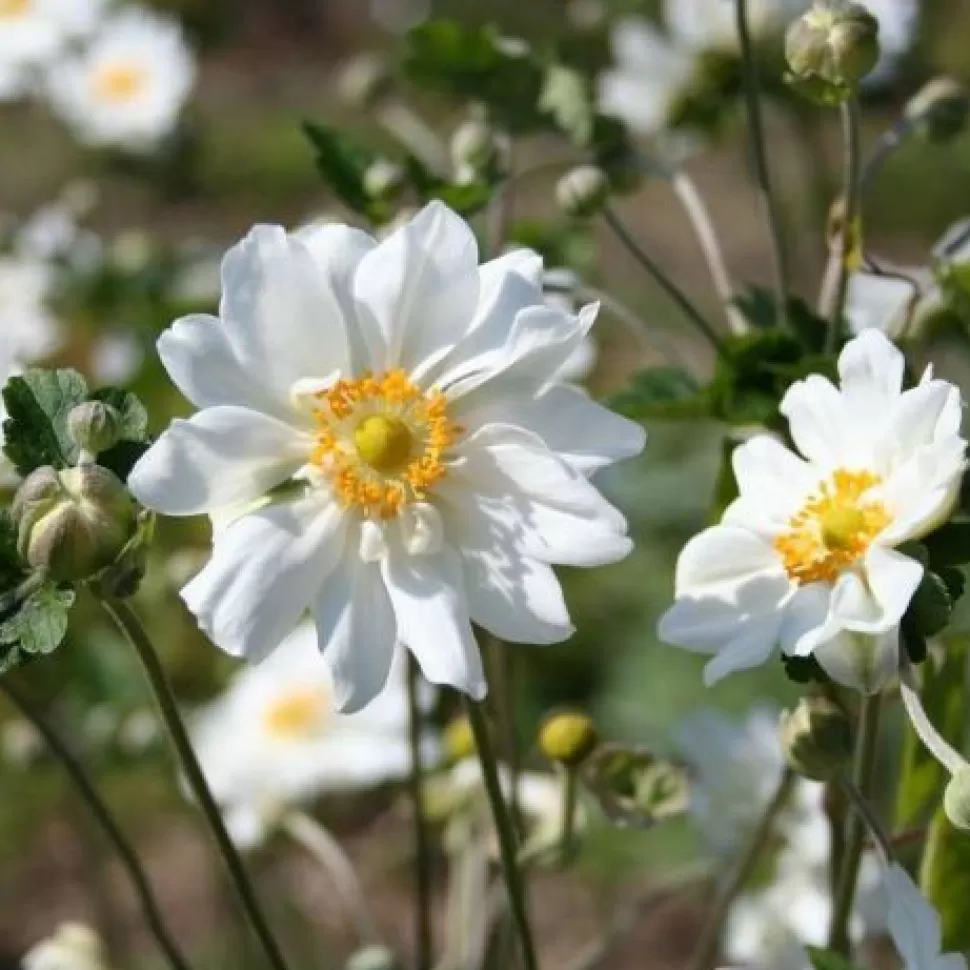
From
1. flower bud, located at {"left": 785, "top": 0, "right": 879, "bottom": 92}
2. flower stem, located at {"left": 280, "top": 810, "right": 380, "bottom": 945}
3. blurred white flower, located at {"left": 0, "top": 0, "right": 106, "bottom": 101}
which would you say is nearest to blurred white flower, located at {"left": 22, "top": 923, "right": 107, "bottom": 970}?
flower stem, located at {"left": 280, "top": 810, "right": 380, "bottom": 945}

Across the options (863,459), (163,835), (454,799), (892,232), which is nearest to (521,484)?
(863,459)

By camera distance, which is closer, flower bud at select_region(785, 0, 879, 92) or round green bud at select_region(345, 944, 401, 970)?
flower bud at select_region(785, 0, 879, 92)

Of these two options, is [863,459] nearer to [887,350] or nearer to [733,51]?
[887,350]

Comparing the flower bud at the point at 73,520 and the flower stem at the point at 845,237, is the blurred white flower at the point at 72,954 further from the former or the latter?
the flower stem at the point at 845,237

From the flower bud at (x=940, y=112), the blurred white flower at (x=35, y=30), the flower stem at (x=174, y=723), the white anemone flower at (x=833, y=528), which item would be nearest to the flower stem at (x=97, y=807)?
the flower stem at (x=174, y=723)

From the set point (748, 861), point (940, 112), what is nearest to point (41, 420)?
point (748, 861)

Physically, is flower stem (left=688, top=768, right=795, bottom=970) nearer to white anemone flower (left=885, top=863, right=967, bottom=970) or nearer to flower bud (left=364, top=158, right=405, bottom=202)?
white anemone flower (left=885, top=863, right=967, bottom=970)

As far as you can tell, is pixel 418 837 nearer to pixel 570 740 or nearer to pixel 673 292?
pixel 570 740
